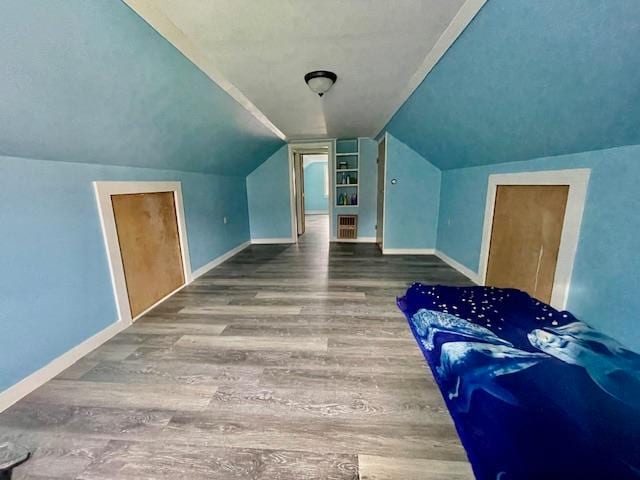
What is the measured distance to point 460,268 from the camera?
11.5 ft

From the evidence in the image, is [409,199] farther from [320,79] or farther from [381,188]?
[320,79]

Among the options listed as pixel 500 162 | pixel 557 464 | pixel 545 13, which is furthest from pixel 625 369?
pixel 500 162

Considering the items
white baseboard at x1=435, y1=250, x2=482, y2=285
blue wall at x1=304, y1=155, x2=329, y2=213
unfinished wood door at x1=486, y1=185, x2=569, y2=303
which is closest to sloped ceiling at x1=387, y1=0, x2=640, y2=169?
unfinished wood door at x1=486, y1=185, x2=569, y2=303

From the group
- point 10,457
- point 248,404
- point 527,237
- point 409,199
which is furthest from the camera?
point 409,199

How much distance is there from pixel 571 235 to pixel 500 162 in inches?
43.5

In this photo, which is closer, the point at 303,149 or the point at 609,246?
the point at 609,246

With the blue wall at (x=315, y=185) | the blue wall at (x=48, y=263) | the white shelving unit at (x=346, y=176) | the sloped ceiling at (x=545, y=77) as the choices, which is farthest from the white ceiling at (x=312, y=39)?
the blue wall at (x=315, y=185)

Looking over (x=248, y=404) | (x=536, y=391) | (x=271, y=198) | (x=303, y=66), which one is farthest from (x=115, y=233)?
(x=271, y=198)

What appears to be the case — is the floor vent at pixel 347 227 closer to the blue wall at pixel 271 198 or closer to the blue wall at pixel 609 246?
the blue wall at pixel 271 198

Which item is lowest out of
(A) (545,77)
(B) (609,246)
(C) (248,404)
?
(C) (248,404)

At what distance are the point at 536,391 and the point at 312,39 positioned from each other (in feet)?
7.84

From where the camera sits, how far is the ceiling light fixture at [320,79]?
81.7 inches

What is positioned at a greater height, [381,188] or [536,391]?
A: [381,188]

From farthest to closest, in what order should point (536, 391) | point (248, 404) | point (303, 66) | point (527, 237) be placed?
1. point (527, 237)
2. point (303, 66)
3. point (248, 404)
4. point (536, 391)
